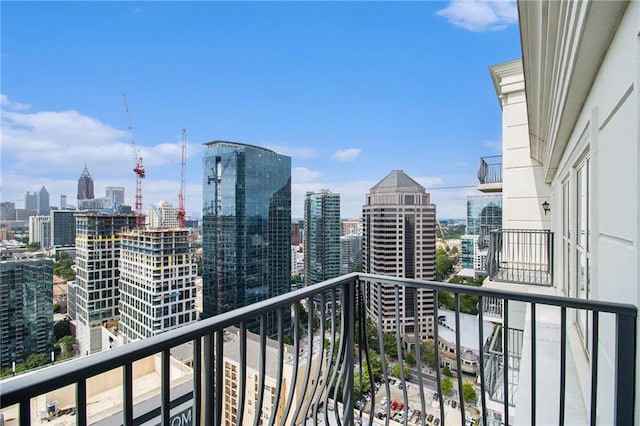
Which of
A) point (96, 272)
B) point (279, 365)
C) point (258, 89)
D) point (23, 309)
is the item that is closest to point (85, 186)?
point (96, 272)

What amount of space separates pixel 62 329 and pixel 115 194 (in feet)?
35.9

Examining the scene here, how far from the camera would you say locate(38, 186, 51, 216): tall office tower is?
9398mm

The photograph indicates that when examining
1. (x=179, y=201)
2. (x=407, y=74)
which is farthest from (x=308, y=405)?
(x=179, y=201)

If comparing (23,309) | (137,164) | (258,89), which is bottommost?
(23,309)

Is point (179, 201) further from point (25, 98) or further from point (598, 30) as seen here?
point (598, 30)

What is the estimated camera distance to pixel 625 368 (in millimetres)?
836

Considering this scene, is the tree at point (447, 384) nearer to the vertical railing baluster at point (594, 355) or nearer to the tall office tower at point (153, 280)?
the vertical railing baluster at point (594, 355)

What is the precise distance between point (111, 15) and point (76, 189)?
8.68 metres

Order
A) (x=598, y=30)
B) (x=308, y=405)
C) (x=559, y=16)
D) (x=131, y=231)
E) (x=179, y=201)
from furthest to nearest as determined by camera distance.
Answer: (x=179, y=201) < (x=131, y=231) < (x=308, y=405) < (x=559, y=16) < (x=598, y=30)

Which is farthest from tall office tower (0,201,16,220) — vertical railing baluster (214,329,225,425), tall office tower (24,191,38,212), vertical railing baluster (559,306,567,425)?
vertical railing baluster (559,306,567,425)

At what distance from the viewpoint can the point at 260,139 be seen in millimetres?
25828

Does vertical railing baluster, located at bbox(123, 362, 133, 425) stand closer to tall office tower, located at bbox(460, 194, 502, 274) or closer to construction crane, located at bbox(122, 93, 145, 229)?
tall office tower, located at bbox(460, 194, 502, 274)

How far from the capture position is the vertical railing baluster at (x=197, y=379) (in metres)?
0.82

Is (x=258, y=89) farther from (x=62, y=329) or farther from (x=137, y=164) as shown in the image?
(x=62, y=329)
